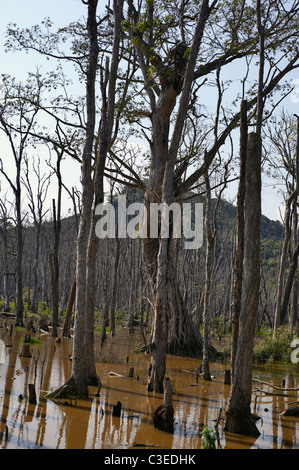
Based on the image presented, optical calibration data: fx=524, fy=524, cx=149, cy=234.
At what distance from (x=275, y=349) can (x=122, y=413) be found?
9583 mm

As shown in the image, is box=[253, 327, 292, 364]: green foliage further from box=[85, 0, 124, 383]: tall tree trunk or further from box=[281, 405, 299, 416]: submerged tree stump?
box=[85, 0, 124, 383]: tall tree trunk

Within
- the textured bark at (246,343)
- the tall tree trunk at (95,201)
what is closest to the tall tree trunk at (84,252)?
the tall tree trunk at (95,201)

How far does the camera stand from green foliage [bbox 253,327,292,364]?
16.2 m

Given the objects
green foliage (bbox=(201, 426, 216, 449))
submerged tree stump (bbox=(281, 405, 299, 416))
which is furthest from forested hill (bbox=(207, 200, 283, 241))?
green foliage (bbox=(201, 426, 216, 449))

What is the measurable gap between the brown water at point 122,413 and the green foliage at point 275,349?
276 cm

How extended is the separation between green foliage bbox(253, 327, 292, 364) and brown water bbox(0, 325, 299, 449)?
2.76 m

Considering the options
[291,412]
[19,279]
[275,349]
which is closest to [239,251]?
[291,412]

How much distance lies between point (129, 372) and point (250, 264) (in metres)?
5.38

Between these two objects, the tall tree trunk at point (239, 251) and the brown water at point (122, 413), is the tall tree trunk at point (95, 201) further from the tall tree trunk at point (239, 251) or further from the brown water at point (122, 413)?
the tall tree trunk at point (239, 251)

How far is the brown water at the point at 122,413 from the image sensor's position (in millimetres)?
6477

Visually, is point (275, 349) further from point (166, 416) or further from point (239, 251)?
point (166, 416)

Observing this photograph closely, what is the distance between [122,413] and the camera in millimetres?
8023
